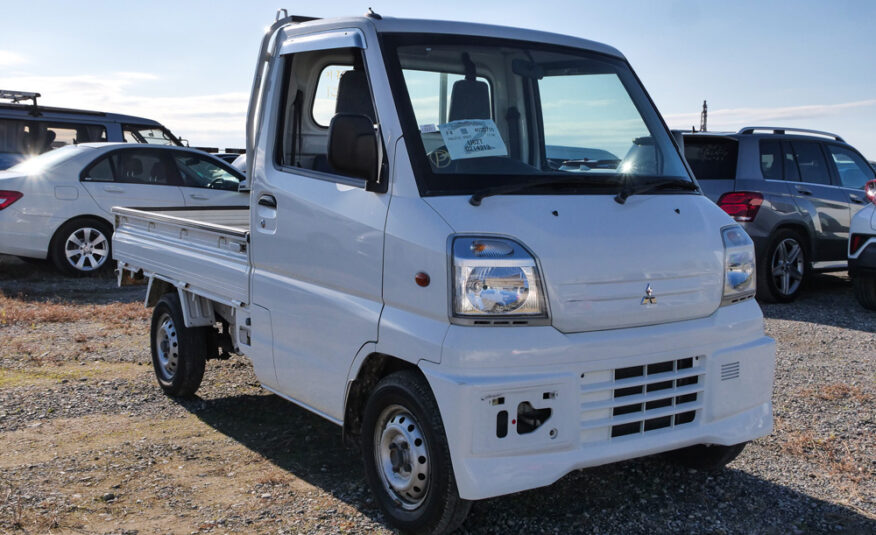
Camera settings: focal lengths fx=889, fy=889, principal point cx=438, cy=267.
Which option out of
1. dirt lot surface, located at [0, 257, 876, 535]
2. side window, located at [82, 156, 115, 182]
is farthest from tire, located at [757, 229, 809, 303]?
side window, located at [82, 156, 115, 182]

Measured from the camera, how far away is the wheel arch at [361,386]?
Result: 152 inches

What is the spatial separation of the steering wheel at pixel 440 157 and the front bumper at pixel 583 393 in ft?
2.50

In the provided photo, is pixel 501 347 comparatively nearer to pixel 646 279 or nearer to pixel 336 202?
pixel 646 279

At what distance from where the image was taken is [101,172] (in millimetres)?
11312

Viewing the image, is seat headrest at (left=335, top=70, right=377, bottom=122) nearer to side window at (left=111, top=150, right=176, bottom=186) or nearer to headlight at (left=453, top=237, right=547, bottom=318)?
headlight at (left=453, top=237, right=547, bottom=318)

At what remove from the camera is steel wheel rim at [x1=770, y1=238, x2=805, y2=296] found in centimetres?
957

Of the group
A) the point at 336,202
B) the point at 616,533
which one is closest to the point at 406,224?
the point at 336,202

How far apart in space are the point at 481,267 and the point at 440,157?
2.06 feet

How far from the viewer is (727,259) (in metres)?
3.93

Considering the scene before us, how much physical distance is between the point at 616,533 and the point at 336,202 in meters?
1.90

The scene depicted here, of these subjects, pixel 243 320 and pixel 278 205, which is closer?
pixel 278 205

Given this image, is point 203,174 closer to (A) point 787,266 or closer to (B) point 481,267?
(A) point 787,266

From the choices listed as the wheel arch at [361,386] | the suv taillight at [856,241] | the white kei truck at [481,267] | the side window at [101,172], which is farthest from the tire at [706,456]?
the side window at [101,172]

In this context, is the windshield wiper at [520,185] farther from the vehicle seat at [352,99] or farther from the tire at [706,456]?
the tire at [706,456]
